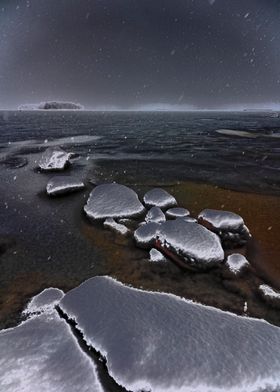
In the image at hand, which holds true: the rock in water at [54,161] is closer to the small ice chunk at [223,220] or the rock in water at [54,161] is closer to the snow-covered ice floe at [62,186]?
the snow-covered ice floe at [62,186]

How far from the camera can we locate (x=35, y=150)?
97.6 feet

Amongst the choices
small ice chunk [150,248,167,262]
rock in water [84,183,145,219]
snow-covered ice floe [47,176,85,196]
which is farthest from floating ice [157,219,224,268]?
→ snow-covered ice floe [47,176,85,196]

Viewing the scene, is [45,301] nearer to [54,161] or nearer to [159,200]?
[159,200]

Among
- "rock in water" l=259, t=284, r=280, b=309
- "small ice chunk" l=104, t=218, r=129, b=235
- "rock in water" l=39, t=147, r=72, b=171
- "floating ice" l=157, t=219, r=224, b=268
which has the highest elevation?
"floating ice" l=157, t=219, r=224, b=268

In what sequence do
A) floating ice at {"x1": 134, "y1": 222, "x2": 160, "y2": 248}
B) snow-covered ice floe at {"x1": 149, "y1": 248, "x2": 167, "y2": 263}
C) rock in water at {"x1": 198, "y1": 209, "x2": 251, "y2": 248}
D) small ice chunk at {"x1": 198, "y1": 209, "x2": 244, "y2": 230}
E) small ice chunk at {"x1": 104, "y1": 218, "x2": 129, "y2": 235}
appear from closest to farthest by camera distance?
1. snow-covered ice floe at {"x1": 149, "y1": 248, "x2": 167, "y2": 263}
2. floating ice at {"x1": 134, "y1": 222, "x2": 160, "y2": 248}
3. rock in water at {"x1": 198, "y1": 209, "x2": 251, "y2": 248}
4. small ice chunk at {"x1": 198, "y1": 209, "x2": 244, "y2": 230}
5. small ice chunk at {"x1": 104, "y1": 218, "x2": 129, "y2": 235}

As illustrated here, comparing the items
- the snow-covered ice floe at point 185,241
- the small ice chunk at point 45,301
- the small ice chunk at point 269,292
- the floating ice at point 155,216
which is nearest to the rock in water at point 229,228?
the snow-covered ice floe at point 185,241

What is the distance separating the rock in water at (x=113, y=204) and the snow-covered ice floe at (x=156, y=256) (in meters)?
Answer: 2.73

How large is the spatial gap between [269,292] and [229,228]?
285cm

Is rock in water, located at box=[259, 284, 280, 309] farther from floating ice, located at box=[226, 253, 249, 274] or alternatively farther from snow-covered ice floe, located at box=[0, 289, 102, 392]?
snow-covered ice floe, located at box=[0, 289, 102, 392]

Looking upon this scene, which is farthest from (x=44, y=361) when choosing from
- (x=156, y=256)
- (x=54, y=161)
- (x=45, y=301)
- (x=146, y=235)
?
(x=54, y=161)

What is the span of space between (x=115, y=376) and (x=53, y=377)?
40.3 inches

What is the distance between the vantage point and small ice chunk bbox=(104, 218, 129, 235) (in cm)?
973

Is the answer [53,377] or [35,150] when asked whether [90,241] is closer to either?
[53,377]

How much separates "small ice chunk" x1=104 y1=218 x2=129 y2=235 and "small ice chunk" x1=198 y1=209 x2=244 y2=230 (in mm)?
2978
